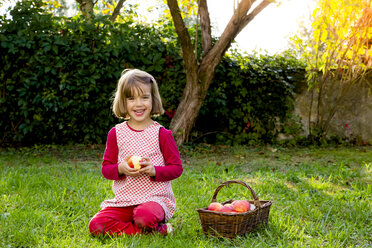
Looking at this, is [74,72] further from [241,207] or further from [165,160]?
[241,207]

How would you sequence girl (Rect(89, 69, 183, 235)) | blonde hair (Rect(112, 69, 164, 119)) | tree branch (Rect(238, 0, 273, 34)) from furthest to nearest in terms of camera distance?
tree branch (Rect(238, 0, 273, 34)) → blonde hair (Rect(112, 69, 164, 119)) → girl (Rect(89, 69, 183, 235))

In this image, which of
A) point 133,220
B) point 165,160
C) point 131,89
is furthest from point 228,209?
point 131,89

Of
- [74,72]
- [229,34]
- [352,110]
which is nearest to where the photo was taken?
[229,34]

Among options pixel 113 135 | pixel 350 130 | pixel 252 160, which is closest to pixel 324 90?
pixel 350 130

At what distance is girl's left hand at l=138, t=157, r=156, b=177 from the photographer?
2.69m

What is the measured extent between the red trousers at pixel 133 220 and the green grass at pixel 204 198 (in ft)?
0.30

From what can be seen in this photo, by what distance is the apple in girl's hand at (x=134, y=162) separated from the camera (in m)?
2.67

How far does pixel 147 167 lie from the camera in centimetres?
270

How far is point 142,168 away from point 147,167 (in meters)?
0.04

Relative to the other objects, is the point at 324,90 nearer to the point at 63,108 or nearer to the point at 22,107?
the point at 63,108

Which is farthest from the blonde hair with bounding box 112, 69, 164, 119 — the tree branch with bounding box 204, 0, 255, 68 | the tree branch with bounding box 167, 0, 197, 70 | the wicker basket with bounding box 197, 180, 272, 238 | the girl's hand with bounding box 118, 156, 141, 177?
the tree branch with bounding box 204, 0, 255, 68

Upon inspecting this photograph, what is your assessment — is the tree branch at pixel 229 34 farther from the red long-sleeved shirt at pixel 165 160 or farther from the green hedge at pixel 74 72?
the red long-sleeved shirt at pixel 165 160

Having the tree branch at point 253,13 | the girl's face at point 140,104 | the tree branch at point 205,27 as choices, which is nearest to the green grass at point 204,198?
the girl's face at point 140,104

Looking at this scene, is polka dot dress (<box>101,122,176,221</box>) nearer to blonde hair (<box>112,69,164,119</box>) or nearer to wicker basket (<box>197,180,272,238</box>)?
blonde hair (<box>112,69,164,119</box>)
